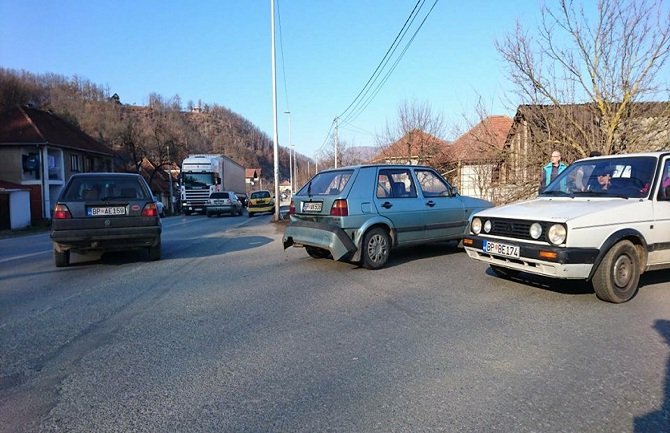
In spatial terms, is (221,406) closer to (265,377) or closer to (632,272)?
(265,377)

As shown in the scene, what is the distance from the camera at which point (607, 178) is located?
614 cm

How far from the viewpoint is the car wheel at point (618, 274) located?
5.18 meters

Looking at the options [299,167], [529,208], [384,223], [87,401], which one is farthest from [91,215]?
[299,167]

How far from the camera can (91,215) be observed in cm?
785

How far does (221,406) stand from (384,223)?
4.83m

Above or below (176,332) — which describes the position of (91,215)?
above

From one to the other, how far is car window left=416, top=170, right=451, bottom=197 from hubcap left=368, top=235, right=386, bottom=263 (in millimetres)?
1391

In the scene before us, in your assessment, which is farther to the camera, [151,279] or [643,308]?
[151,279]

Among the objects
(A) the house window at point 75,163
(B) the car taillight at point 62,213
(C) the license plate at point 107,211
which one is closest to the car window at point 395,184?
(C) the license plate at point 107,211

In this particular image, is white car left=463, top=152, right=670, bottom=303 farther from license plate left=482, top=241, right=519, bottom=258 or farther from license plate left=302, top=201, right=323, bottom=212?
license plate left=302, top=201, right=323, bottom=212

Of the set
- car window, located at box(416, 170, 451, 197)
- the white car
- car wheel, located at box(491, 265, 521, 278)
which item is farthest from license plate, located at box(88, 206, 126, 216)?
car wheel, located at box(491, 265, 521, 278)

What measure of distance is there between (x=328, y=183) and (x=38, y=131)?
35.5 meters

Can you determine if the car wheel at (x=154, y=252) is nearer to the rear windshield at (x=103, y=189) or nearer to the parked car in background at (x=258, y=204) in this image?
the rear windshield at (x=103, y=189)

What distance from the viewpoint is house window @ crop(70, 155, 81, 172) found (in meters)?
39.2
